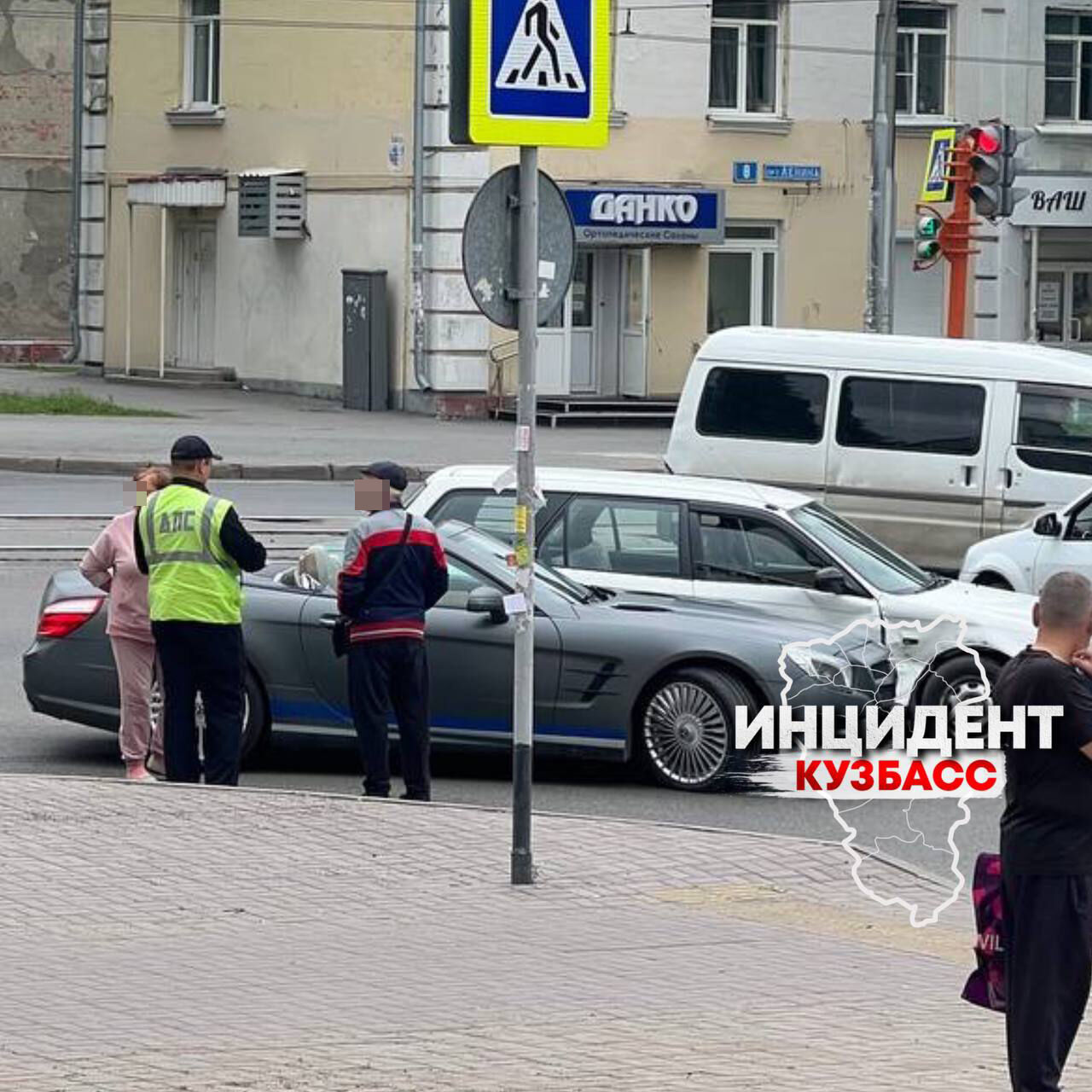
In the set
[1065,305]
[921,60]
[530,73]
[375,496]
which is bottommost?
[375,496]

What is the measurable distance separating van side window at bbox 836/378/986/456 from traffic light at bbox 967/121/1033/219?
7254 mm

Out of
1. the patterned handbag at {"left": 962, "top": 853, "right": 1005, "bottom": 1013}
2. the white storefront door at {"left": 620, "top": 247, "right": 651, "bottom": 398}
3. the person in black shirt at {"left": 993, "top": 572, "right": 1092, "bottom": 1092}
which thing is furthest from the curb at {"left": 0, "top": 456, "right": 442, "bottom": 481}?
the person in black shirt at {"left": 993, "top": 572, "right": 1092, "bottom": 1092}

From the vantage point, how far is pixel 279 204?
39.9 m

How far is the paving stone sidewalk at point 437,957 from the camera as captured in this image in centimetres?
768

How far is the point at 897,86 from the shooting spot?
40.1 meters

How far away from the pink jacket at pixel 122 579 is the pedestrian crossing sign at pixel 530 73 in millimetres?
3211

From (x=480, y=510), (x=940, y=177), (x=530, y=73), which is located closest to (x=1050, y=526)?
(x=480, y=510)

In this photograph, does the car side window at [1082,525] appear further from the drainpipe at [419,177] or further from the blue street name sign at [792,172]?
the blue street name sign at [792,172]

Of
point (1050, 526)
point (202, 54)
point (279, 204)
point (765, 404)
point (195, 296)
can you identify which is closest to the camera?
point (1050, 526)

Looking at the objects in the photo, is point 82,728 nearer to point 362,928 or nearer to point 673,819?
point 673,819

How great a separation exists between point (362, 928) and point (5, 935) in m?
1.25

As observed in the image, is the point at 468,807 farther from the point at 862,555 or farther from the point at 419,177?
the point at 419,177

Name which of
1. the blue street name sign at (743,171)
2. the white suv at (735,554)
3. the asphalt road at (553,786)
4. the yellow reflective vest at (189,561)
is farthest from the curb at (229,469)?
the yellow reflective vest at (189,561)

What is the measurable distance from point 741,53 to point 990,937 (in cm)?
3297
